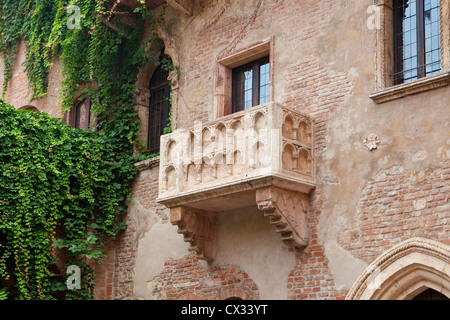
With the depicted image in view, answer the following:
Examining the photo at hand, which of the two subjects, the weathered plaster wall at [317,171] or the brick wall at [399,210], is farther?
the weathered plaster wall at [317,171]

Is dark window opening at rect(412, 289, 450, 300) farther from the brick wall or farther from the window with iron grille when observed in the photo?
the window with iron grille

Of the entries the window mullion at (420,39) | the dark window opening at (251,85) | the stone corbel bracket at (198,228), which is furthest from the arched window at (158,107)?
the window mullion at (420,39)

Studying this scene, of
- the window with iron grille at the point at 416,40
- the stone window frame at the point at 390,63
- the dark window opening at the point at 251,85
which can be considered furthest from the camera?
the dark window opening at the point at 251,85

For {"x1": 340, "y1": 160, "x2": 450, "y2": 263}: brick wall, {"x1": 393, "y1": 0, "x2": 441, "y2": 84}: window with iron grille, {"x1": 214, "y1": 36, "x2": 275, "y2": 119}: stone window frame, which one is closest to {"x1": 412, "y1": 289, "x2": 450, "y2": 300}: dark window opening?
{"x1": 340, "y1": 160, "x2": 450, "y2": 263}: brick wall

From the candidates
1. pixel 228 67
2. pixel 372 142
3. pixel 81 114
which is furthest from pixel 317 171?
pixel 81 114

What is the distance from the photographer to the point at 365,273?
9.34 meters

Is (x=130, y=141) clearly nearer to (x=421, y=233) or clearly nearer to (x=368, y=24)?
(x=368, y=24)

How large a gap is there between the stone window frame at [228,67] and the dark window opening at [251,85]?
0.24 ft

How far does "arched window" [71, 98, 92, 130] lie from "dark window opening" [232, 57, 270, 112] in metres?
4.16

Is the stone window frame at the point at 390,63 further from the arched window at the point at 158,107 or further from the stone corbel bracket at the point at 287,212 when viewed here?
the arched window at the point at 158,107

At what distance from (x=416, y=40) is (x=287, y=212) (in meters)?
2.78

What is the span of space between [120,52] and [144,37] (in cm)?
63

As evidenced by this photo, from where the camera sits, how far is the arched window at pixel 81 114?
15.4 meters

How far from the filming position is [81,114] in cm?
1565
